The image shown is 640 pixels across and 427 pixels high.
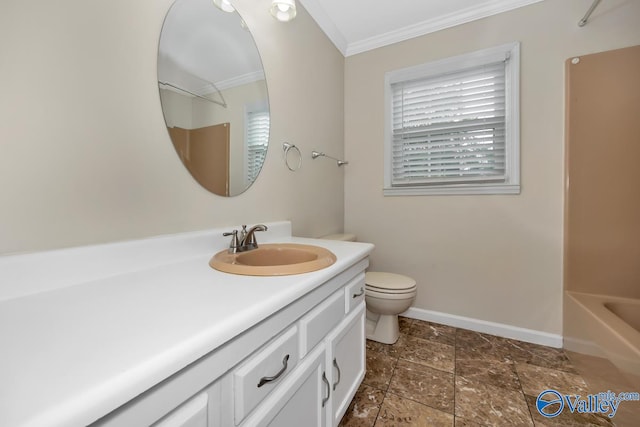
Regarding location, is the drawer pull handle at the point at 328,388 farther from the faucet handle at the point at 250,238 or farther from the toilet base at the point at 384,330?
the toilet base at the point at 384,330

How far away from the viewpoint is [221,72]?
3.81ft

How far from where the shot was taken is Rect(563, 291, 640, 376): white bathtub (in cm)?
102

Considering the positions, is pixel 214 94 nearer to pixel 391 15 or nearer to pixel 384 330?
pixel 391 15

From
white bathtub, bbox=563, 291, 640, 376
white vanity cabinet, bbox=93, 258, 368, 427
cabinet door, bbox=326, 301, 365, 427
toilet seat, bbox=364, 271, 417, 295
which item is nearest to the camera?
white vanity cabinet, bbox=93, 258, 368, 427

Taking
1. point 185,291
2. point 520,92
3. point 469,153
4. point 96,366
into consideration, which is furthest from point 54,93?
point 520,92

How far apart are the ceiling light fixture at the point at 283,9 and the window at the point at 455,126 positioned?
3.50ft

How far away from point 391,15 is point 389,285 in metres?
2.00

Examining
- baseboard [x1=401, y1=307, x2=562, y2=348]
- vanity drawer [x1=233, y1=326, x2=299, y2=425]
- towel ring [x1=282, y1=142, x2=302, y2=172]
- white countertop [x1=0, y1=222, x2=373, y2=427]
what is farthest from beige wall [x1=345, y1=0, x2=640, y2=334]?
vanity drawer [x1=233, y1=326, x2=299, y2=425]

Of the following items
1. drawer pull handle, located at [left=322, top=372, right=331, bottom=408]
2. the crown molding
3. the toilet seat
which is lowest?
drawer pull handle, located at [left=322, top=372, right=331, bottom=408]

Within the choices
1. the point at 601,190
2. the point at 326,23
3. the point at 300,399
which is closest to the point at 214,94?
the point at 300,399

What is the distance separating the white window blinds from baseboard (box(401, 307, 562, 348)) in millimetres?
1066

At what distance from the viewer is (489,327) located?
73.1 inches

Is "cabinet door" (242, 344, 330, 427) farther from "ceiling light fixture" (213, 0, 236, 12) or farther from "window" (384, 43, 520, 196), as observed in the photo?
"window" (384, 43, 520, 196)

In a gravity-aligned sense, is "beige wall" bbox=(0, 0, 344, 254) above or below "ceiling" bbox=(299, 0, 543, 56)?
below
